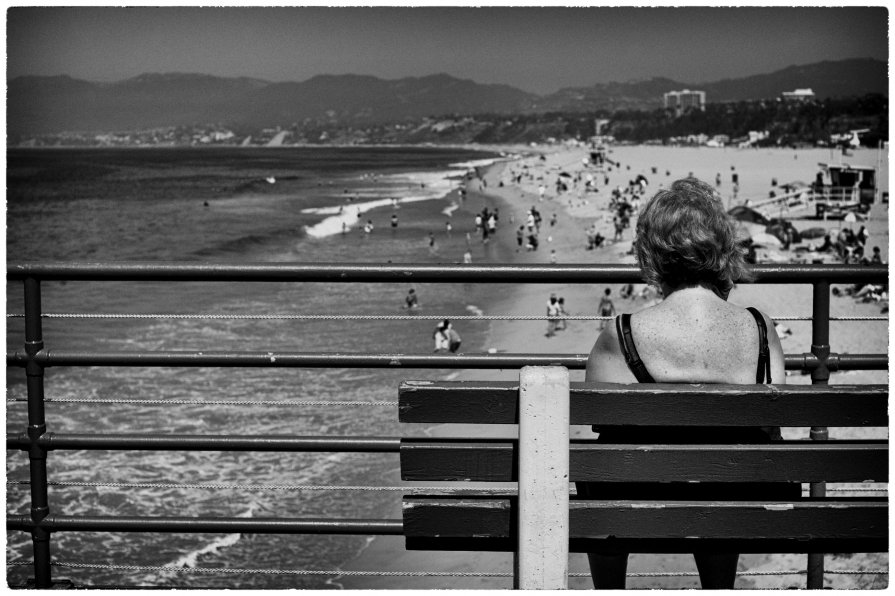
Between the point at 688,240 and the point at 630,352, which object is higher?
the point at 688,240

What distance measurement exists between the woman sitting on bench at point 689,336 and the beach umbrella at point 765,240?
74.2ft

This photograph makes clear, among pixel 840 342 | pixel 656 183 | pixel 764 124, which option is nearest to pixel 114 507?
pixel 840 342

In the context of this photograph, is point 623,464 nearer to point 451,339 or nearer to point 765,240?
point 451,339

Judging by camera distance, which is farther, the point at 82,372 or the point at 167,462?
the point at 82,372

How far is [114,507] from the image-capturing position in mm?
9359

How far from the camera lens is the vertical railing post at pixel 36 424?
3.04m

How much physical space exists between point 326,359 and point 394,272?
0.34 meters

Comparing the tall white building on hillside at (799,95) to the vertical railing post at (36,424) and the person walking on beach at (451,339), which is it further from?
the vertical railing post at (36,424)

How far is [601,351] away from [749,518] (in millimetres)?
508

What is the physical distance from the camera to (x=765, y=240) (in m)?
24.5

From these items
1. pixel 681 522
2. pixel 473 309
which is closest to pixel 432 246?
pixel 473 309

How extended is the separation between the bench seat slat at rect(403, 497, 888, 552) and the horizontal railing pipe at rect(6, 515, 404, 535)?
2.34ft

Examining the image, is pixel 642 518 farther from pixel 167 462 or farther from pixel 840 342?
pixel 840 342

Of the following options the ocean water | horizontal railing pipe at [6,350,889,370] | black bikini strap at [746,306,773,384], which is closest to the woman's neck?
black bikini strap at [746,306,773,384]
